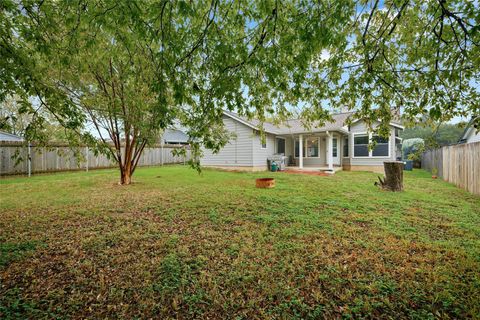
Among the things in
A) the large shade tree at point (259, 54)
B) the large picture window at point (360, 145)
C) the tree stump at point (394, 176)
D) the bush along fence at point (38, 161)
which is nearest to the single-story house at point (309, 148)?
the large picture window at point (360, 145)

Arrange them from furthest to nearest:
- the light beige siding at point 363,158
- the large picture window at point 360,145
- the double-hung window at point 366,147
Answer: the large picture window at point 360,145
the double-hung window at point 366,147
the light beige siding at point 363,158

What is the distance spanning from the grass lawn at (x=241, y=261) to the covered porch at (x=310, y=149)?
33.8 feet

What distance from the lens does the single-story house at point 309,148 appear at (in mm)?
14125

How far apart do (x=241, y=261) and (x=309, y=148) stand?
1514 centimetres

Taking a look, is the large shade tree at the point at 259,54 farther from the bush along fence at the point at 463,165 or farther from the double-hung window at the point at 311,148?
the double-hung window at the point at 311,148

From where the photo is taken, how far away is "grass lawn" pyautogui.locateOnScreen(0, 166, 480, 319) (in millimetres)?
2178

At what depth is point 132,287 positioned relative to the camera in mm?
2465

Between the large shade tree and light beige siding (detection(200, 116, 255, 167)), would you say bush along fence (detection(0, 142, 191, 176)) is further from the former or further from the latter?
the large shade tree

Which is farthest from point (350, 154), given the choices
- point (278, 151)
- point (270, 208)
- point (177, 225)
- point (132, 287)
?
point (132, 287)

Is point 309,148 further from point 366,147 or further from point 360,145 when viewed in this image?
point 366,147

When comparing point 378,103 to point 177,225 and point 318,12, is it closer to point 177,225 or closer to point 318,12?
point 318,12

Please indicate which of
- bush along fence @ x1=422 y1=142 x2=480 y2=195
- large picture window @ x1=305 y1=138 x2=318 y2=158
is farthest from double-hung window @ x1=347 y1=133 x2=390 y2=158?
bush along fence @ x1=422 y1=142 x2=480 y2=195

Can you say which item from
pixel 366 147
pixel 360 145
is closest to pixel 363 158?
pixel 366 147

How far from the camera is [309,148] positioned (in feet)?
55.6
